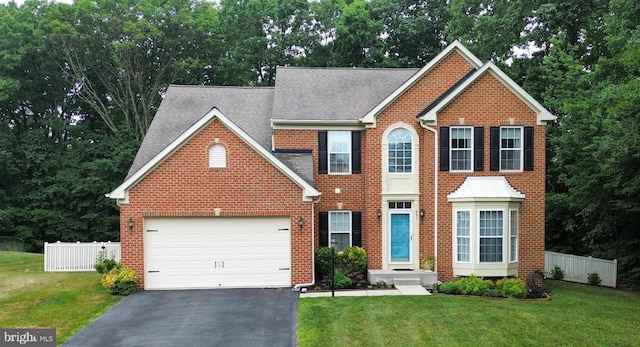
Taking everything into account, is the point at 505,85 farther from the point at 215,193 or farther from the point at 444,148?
the point at 215,193

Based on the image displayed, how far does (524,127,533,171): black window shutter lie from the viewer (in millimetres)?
16078

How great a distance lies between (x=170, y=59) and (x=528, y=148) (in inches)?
928

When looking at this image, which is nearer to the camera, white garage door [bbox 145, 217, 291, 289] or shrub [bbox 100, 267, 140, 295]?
shrub [bbox 100, 267, 140, 295]

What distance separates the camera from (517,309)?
40.5 ft

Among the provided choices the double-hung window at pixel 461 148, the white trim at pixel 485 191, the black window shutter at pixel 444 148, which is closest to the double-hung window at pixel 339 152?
the black window shutter at pixel 444 148

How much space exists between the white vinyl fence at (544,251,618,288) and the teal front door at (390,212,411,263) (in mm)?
7517

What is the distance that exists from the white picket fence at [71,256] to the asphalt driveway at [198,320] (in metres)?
5.18

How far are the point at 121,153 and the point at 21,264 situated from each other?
11.5m

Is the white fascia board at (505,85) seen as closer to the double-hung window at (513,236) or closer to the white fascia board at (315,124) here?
the white fascia board at (315,124)

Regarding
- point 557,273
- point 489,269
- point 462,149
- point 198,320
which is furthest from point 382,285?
point 557,273

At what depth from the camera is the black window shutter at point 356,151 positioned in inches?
671

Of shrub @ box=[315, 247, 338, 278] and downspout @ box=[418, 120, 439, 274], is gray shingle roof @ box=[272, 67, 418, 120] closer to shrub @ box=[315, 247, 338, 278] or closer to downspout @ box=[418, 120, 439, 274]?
downspout @ box=[418, 120, 439, 274]

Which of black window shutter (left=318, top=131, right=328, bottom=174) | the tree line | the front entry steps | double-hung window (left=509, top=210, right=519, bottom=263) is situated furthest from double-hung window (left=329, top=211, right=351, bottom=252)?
the tree line

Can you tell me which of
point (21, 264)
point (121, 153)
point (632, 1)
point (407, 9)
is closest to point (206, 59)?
point (121, 153)
